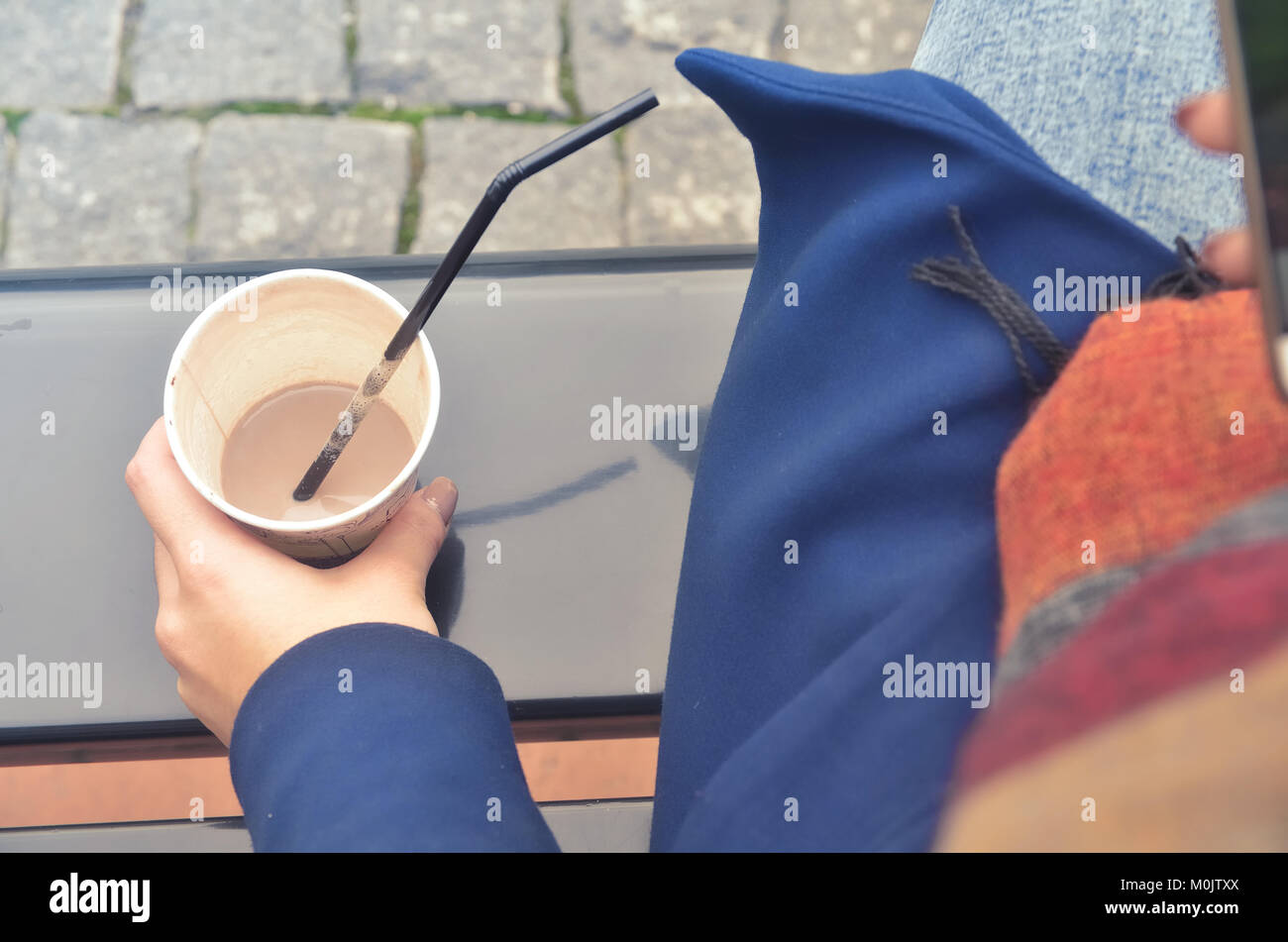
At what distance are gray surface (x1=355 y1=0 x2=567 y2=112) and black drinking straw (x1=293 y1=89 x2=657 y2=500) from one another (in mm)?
1044

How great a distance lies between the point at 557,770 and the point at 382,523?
27 cm

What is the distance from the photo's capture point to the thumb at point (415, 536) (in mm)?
678

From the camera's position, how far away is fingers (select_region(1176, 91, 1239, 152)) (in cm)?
51

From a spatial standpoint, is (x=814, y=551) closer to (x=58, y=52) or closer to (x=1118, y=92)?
(x=1118, y=92)

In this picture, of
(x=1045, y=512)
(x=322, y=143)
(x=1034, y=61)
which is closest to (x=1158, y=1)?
(x=1034, y=61)

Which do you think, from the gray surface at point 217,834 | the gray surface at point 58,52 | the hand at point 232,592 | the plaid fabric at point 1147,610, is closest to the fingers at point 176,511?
the hand at point 232,592

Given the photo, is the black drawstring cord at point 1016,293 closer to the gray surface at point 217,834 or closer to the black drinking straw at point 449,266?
the black drinking straw at point 449,266

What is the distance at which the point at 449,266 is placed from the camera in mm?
595

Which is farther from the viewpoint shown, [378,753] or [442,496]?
[442,496]

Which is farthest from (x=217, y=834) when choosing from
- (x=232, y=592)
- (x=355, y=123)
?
(x=355, y=123)

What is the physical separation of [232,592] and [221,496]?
0.22 feet

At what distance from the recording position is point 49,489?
0.77 metres

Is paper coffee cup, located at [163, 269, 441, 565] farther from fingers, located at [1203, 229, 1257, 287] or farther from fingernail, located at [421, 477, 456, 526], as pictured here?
fingers, located at [1203, 229, 1257, 287]
